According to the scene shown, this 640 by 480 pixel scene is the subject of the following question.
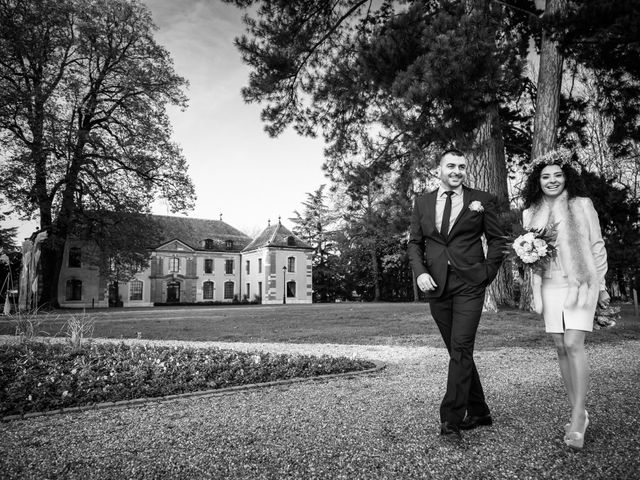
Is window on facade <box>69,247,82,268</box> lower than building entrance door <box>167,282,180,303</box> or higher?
higher

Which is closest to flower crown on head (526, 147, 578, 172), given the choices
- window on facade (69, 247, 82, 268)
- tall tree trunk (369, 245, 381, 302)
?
tall tree trunk (369, 245, 381, 302)

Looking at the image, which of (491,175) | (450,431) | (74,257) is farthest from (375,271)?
(450,431)

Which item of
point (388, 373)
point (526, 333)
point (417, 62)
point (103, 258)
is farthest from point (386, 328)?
point (103, 258)

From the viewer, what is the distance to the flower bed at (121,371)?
13.6 feet

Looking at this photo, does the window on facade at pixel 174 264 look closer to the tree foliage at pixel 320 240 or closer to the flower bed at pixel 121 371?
the tree foliage at pixel 320 240

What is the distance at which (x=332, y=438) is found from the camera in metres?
2.94

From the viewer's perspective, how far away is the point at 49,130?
842 inches

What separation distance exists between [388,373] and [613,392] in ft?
7.45

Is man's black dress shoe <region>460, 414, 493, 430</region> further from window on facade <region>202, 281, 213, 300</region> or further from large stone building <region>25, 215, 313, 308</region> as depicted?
window on facade <region>202, 281, 213, 300</region>

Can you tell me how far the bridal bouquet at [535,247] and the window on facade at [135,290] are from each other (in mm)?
40622

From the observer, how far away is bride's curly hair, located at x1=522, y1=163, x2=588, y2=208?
3.14 meters

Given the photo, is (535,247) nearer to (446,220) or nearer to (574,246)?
(574,246)

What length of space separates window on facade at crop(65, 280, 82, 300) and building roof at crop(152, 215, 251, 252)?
8643 millimetres

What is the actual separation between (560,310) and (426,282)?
916 mm
